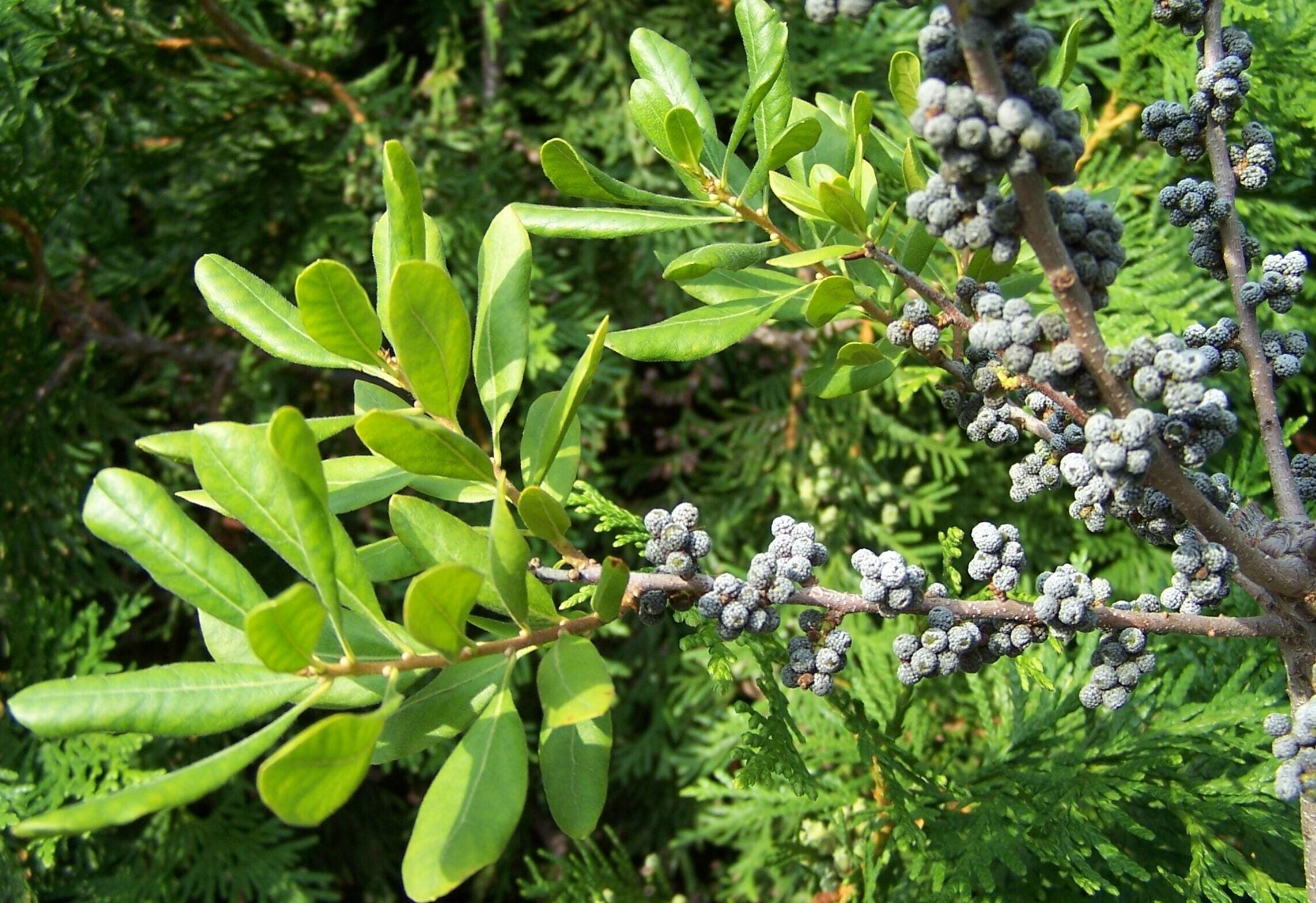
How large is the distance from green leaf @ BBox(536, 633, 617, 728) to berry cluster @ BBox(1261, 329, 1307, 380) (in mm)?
616

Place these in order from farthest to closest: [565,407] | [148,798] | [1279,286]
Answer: [1279,286] → [565,407] → [148,798]

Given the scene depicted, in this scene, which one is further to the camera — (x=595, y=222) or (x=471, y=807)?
(x=595, y=222)

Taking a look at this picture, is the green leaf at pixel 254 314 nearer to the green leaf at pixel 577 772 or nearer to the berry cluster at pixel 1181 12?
the green leaf at pixel 577 772

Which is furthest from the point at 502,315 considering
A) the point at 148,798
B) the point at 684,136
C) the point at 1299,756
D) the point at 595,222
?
the point at 1299,756

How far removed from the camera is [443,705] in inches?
30.8

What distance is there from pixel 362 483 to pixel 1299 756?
762 mm

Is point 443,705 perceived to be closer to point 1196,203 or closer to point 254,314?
point 254,314

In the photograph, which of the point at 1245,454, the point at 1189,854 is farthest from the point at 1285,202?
the point at 1189,854

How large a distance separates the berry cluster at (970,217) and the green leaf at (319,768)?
1.58ft

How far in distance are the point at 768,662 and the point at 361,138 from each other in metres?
1.51

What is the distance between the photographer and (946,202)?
26.7 inches

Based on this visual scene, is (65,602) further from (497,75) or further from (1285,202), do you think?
(1285,202)

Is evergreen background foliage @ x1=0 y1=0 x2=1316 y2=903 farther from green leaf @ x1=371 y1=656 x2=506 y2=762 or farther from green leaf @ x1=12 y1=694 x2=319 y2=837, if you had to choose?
green leaf @ x1=12 y1=694 x2=319 y2=837

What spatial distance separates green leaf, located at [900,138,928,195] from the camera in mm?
876
